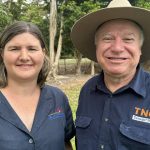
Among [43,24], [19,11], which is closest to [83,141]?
[19,11]

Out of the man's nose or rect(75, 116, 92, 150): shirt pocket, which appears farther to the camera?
rect(75, 116, 92, 150): shirt pocket

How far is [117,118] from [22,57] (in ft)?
3.11

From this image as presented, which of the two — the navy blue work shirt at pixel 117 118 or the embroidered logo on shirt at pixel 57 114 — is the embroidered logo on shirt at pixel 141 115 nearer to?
the navy blue work shirt at pixel 117 118

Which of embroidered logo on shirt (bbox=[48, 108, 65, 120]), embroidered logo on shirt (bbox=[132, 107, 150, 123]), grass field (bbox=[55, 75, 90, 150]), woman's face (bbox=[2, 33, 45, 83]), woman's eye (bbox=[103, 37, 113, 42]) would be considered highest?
woman's eye (bbox=[103, 37, 113, 42])

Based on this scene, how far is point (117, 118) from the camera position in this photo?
10.3 ft

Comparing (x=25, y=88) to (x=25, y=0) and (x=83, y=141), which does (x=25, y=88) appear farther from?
(x=25, y=0)

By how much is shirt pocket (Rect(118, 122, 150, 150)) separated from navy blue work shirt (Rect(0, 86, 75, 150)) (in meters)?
0.60

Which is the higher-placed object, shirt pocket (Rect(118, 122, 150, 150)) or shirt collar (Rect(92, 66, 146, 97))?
shirt collar (Rect(92, 66, 146, 97))

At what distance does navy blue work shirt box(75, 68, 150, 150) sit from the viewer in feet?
9.96

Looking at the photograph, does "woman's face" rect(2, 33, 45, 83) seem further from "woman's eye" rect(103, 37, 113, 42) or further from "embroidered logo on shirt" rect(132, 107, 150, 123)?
"embroidered logo on shirt" rect(132, 107, 150, 123)

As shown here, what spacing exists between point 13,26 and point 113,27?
0.87 metres

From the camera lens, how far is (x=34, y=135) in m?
3.13

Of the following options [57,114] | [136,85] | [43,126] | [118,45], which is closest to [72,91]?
[57,114]

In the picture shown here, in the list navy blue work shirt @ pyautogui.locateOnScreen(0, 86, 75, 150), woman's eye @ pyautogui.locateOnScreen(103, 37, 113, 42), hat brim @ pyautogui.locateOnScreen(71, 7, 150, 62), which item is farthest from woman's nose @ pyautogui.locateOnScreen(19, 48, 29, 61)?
woman's eye @ pyautogui.locateOnScreen(103, 37, 113, 42)
